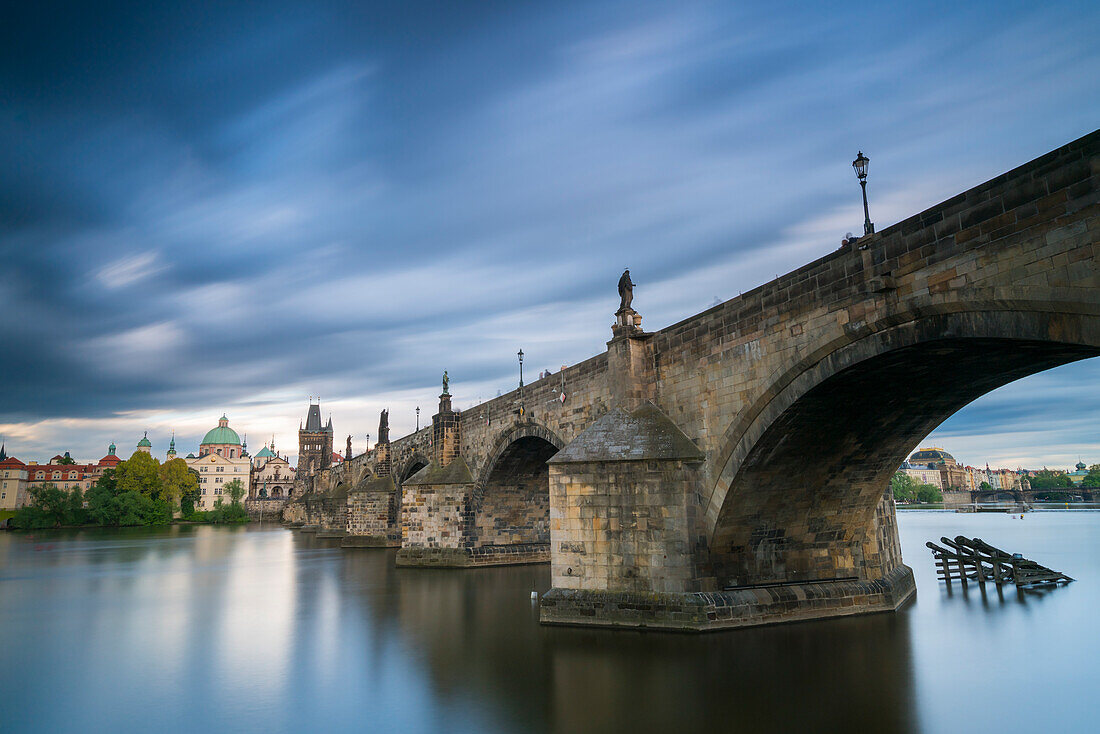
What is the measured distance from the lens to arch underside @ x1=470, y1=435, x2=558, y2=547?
2803 cm

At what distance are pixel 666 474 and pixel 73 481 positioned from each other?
144m

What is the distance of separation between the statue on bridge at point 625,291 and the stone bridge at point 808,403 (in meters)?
0.22

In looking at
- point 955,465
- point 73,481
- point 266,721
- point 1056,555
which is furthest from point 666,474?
point 955,465

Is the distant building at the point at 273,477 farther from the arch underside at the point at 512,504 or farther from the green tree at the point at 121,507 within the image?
the arch underside at the point at 512,504

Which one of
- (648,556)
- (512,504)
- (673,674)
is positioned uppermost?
(512,504)

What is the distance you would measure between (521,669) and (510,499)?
18.6m

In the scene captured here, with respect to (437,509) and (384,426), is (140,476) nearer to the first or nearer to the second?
(384,426)

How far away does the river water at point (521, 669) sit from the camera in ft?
27.5

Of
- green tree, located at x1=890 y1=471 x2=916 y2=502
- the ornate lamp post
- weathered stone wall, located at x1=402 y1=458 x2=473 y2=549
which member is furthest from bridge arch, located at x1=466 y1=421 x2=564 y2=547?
green tree, located at x1=890 y1=471 x2=916 y2=502

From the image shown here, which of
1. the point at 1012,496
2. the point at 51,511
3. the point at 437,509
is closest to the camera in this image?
the point at 437,509

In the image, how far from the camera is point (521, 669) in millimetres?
10789

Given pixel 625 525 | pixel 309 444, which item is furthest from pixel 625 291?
pixel 309 444

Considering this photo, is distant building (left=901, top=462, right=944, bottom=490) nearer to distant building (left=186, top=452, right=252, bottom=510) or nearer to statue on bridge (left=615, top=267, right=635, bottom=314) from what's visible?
distant building (left=186, top=452, right=252, bottom=510)

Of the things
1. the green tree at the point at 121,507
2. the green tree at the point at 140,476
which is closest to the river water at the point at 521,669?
the green tree at the point at 121,507
